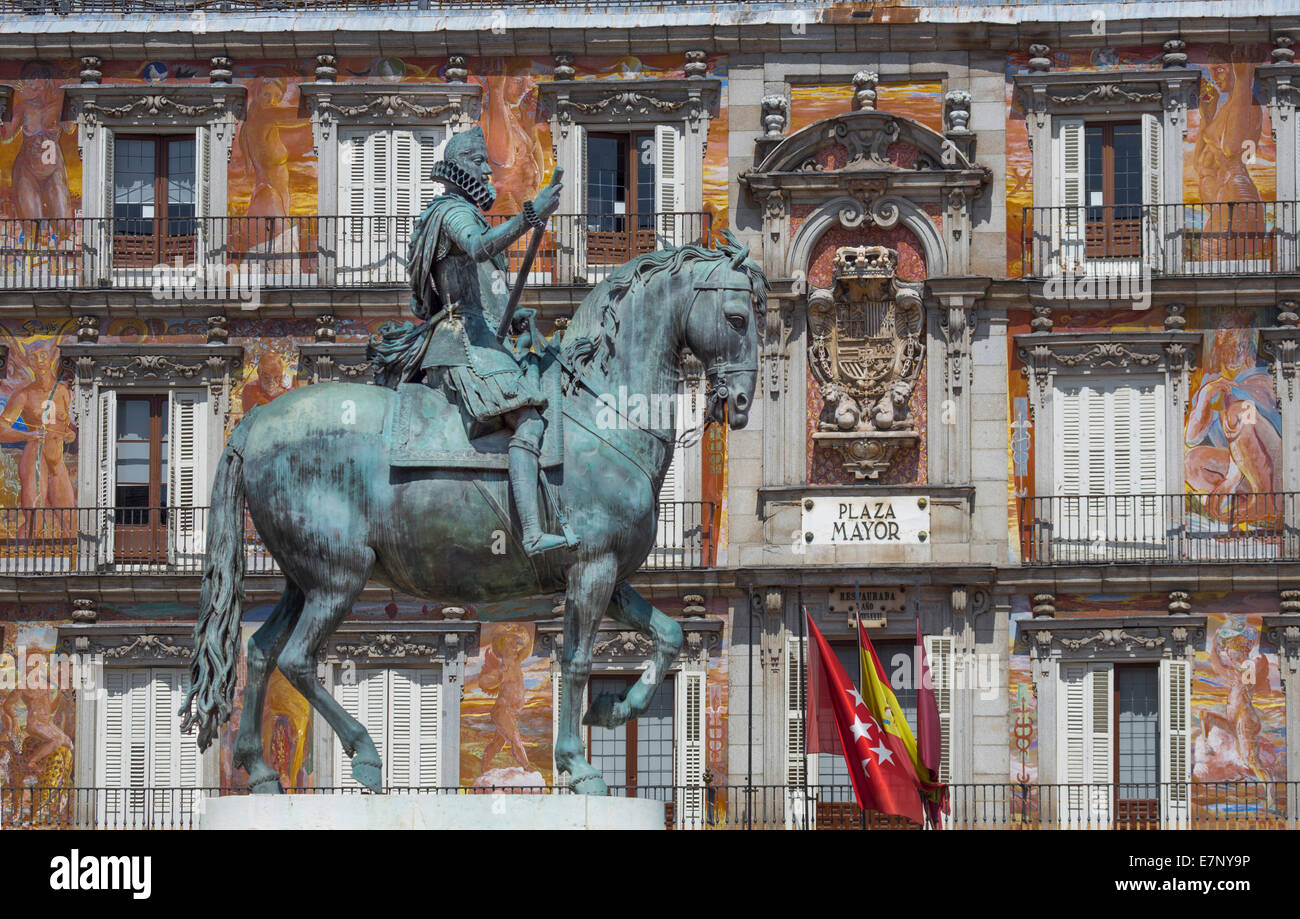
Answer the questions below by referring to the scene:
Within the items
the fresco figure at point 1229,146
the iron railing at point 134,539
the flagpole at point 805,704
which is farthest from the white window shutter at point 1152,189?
the iron railing at point 134,539

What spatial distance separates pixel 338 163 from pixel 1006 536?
9.44m

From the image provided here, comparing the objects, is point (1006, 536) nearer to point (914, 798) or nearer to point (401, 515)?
point (914, 798)

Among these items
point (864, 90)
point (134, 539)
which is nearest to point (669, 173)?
point (864, 90)

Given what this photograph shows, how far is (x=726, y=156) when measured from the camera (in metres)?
34.0

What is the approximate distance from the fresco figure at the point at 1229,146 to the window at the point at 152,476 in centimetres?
1258

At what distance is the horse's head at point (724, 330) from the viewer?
1518 centimetres

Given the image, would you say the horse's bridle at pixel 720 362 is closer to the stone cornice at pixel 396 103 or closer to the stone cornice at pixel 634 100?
the stone cornice at pixel 634 100

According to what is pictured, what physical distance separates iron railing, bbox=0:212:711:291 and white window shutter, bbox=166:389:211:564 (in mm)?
1395

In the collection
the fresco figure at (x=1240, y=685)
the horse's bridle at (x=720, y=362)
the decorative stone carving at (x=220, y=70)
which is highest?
the decorative stone carving at (x=220, y=70)

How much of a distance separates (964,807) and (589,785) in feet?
59.4

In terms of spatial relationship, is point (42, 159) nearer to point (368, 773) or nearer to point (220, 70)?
point (220, 70)

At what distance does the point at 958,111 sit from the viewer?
33.6m

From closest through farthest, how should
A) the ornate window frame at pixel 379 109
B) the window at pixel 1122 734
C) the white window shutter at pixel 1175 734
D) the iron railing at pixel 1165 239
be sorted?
1. the white window shutter at pixel 1175 734
2. the window at pixel 1122 734
3. the iron railing at pixel 1165 239
4. the ornate window frame at pixel 379 109

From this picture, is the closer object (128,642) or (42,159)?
(128,642)
